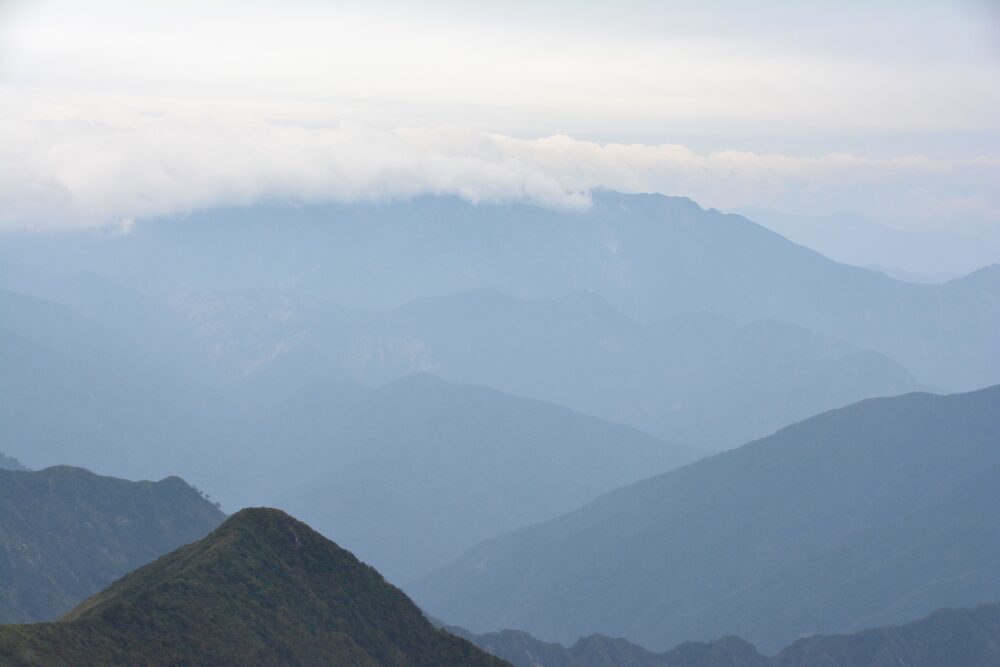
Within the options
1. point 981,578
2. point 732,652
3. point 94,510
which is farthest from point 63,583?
point 981,578

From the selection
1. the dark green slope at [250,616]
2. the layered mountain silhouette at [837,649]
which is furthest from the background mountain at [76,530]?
the dark green slope at [250,616]

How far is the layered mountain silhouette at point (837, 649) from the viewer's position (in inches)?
5906

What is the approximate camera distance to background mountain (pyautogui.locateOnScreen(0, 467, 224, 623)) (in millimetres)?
121250

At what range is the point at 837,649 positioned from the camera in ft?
513

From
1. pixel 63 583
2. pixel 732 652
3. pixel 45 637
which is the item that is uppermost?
pixel 45 637

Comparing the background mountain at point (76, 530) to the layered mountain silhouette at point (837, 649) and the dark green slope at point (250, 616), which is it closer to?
the layered mountain silhouette at point (837, 649)

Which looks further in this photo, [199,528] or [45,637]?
[199,528]

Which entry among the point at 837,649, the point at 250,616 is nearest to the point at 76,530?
the point at 250,616

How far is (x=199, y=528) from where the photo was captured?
141500 millimetres

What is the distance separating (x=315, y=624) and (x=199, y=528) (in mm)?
69409

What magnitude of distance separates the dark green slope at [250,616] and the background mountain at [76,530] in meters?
45.5

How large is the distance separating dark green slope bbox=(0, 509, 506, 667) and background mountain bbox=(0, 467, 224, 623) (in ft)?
149

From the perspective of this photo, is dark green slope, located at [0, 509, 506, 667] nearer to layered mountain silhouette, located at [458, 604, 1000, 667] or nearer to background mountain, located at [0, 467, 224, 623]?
background mountain, located at [0, 467, 224, 623]

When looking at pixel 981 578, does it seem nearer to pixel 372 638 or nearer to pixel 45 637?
pixel 372 638
